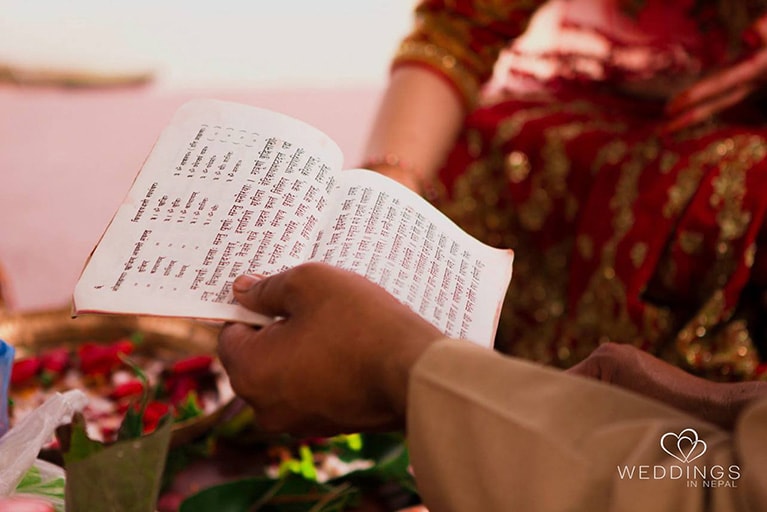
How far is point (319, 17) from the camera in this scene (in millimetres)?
3617

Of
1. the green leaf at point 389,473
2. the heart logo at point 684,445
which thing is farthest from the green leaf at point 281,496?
the heart logo at point 684,445

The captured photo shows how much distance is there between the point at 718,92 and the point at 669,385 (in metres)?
0.61

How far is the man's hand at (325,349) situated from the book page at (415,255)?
53mm

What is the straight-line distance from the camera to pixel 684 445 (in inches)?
18.1

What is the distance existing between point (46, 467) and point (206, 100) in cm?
31

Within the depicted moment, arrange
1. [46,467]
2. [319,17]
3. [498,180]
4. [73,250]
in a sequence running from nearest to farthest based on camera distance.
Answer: [46,467]
[498,180]
[73,250]
[319,17]

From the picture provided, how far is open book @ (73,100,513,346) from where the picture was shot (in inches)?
23.0

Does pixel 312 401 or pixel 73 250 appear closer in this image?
pixel 312 401

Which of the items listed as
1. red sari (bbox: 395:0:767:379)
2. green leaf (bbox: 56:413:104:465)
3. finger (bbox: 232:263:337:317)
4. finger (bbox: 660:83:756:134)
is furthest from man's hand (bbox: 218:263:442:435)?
finger (bbox: 660:83:756:134)

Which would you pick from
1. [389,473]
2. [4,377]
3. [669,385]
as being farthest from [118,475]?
[669,385]

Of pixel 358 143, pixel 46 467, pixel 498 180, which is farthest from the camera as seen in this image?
pixel 358 143

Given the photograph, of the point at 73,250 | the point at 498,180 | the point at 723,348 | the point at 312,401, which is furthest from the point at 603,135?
the point at 73,250

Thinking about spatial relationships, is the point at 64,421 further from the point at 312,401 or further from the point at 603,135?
the point at 603,135

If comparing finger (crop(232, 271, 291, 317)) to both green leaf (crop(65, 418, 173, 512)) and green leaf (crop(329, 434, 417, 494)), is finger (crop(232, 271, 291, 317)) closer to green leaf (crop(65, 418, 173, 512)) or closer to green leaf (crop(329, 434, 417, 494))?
green leaf (crop(65, 418, 173, 512))
